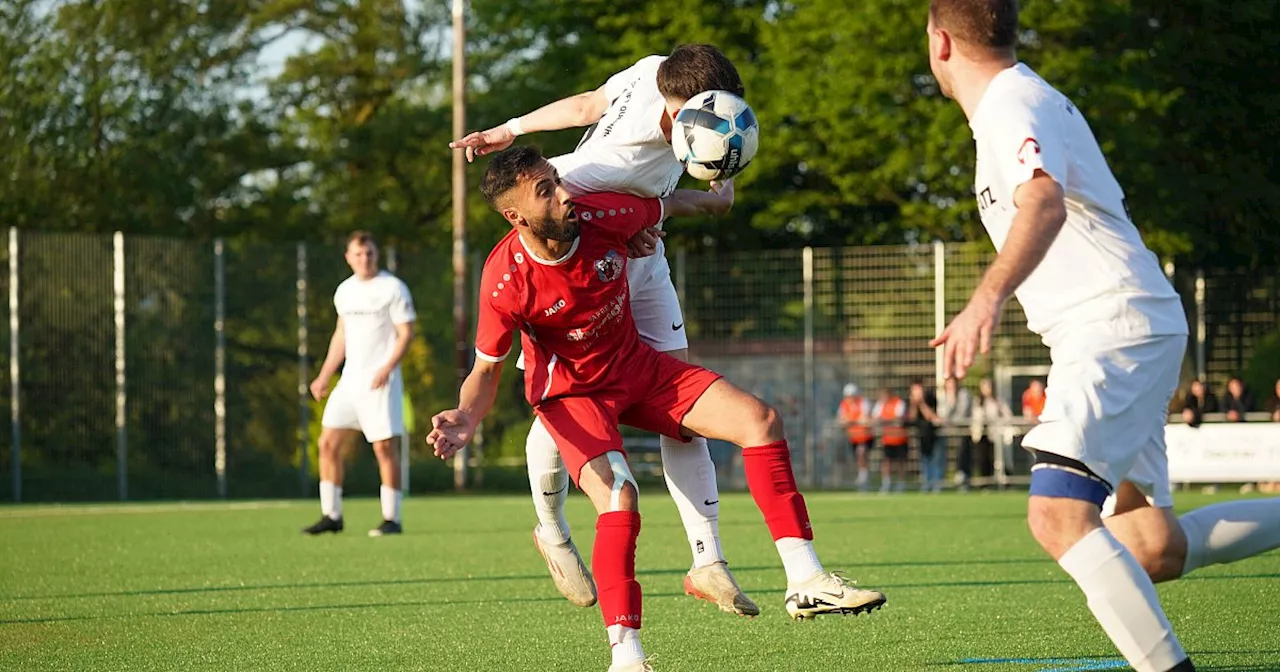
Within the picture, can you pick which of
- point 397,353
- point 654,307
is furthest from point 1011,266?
point 397,353

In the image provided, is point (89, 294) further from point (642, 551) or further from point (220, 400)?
point (642, 551)

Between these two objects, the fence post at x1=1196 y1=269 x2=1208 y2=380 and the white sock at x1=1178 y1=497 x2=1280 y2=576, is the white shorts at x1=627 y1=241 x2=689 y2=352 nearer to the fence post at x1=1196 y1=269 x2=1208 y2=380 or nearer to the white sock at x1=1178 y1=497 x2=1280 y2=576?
the white sock at x1=1178 y1=497 x2=1280 y2=576

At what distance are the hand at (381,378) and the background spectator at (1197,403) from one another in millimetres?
14168

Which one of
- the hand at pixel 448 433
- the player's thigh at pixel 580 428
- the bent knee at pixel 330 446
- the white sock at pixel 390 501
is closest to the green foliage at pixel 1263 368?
the white sock at pixel 390 501

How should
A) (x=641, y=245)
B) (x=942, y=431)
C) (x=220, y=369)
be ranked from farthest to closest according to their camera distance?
(x=942, y=431), (x=220, y=369), (x=641, y=245)

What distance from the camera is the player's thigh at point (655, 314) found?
7312 millimetres


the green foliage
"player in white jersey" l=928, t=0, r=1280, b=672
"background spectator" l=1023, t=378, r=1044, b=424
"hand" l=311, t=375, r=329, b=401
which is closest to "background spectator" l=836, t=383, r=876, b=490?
"background spectator" l=1023, t=378, r=1044, b=424

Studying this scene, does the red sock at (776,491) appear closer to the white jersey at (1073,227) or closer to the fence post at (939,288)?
the white jersey at (1073,227)

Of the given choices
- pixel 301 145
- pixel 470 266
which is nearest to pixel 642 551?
pixel 470 266

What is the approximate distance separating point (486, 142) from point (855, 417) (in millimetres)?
22015

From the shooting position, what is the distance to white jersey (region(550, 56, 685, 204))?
22.1 ft

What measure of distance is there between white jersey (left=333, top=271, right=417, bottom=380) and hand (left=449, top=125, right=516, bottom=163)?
24.3 feet

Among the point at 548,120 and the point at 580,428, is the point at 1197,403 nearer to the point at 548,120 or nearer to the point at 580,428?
the point at 548,120

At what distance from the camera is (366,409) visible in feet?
47.4
